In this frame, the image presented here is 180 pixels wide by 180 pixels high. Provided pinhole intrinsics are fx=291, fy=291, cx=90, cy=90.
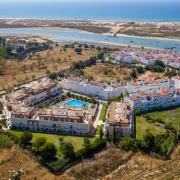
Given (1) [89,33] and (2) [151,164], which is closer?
(2) [151,164]

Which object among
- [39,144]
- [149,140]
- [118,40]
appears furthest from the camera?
[118,40]

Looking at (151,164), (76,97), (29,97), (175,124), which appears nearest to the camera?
(151,164)

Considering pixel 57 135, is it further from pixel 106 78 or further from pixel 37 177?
pixel 106 78

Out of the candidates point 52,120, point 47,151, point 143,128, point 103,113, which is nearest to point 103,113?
point 103,113

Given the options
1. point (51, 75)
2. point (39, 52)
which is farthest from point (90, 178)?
point (39, 52)

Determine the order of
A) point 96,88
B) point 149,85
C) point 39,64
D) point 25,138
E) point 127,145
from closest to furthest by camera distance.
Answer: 1. point 127,145
2. point 25,138
3. point 96,88
4. point 149,85
5. point 39,64

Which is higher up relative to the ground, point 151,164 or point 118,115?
point 118,115

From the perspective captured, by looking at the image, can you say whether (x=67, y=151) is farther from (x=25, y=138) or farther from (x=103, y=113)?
(x=103, y=113)

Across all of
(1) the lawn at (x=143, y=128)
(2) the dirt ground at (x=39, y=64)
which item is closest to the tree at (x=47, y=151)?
(1) the lawn at (x=143, y=128)
